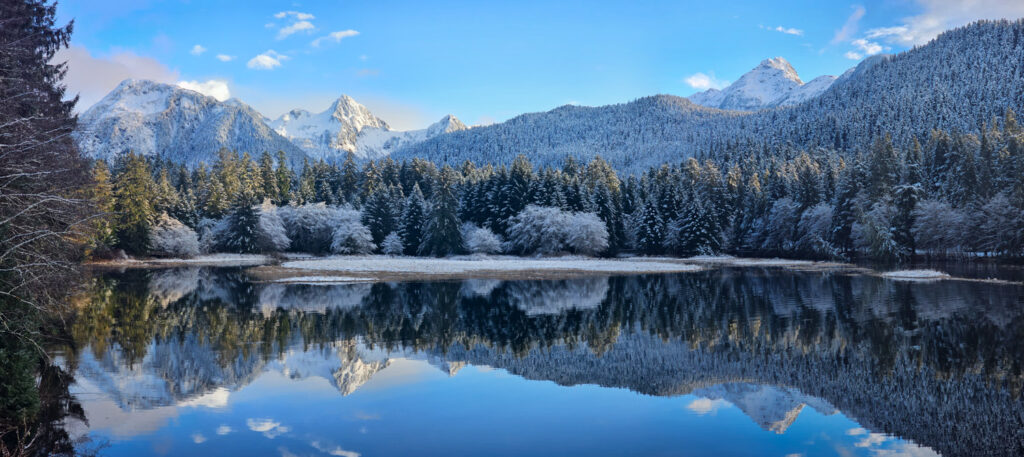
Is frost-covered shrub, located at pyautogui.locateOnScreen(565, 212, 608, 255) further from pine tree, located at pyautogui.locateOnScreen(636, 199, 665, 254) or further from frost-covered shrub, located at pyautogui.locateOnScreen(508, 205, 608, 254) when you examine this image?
pine tree, located at pyautogui.locateOnScreen(636, 199, 665, 254)

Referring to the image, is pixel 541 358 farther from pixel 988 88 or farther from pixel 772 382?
pixel 988 88

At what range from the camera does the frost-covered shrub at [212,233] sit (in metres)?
79.6

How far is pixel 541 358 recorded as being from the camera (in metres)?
19.7

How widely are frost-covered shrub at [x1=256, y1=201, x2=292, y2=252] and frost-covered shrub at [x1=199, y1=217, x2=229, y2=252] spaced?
4.83m

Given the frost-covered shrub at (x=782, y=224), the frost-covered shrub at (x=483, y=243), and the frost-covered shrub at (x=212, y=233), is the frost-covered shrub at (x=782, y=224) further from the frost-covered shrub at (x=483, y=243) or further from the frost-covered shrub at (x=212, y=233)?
the frost-covered shrub at (x=212, y=233)

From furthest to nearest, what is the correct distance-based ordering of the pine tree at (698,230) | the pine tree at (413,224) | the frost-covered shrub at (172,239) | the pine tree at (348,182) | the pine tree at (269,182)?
1. the pine tree at (348,182)
2. the pine tree at (269,182)
3. the pine tree at (413,224)
4. the pine tree at (698,230)
5. the frost-covered shrub at (172,239)

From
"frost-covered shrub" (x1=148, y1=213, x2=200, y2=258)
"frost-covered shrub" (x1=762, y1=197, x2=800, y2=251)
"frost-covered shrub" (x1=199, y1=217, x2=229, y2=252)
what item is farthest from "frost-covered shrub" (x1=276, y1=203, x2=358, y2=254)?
"frost-covered shrub" (x1=762, y1=197, x2=800, y2=251)

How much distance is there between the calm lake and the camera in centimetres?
1192

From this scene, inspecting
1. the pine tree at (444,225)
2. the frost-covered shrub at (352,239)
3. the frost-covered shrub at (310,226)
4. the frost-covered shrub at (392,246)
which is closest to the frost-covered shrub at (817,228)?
the pine tree at (444,225)

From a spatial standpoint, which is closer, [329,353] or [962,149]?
[329,353]

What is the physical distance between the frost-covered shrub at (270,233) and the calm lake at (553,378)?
49575mm

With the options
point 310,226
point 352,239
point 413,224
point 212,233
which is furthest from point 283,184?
point 413,224

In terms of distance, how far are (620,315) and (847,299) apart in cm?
1330

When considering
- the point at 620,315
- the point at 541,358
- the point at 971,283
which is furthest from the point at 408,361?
the point at 971,283
